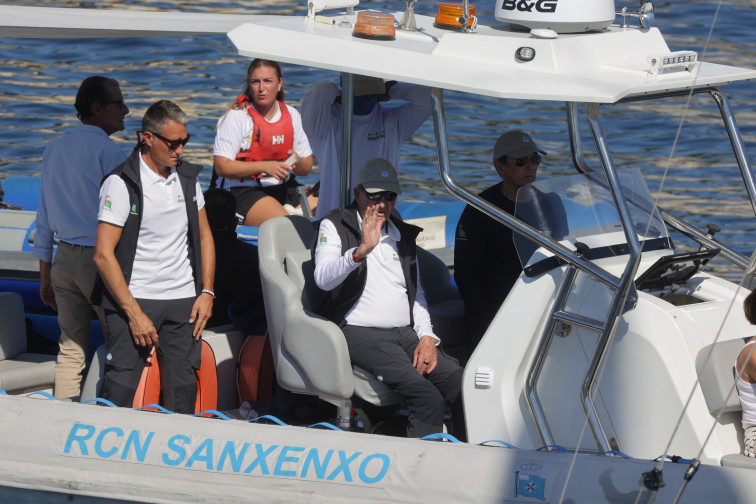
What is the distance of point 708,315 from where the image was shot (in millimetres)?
3500

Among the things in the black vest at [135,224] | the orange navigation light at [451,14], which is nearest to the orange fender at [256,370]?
the black vest at [135,224]

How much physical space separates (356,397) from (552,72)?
1430 mm

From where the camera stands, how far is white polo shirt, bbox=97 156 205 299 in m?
3.87

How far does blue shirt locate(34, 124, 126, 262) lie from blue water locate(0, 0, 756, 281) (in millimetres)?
5250

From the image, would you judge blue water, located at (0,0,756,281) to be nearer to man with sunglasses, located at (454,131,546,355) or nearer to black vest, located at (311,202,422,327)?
man with sunglasses, located at (454,131,546,355)

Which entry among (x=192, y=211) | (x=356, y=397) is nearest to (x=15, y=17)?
(x=192, y=211)

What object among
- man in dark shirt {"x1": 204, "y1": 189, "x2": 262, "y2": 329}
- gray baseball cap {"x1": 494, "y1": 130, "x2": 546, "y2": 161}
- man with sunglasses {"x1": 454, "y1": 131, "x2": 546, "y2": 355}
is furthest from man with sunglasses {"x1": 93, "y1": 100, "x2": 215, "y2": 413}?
gray baseball cap {"x1": 494, "y1": 130, "x2": 546, "y2": 161}

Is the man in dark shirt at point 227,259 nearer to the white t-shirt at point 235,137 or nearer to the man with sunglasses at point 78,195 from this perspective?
the man with sunglasses at point 78,195

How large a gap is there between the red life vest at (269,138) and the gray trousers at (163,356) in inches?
71.5

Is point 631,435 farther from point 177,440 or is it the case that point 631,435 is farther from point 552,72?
point 177,440

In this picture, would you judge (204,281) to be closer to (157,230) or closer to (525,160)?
(157,230)

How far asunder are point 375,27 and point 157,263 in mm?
1181

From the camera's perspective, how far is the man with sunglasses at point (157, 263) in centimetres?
388

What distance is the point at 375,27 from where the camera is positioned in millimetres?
3822
